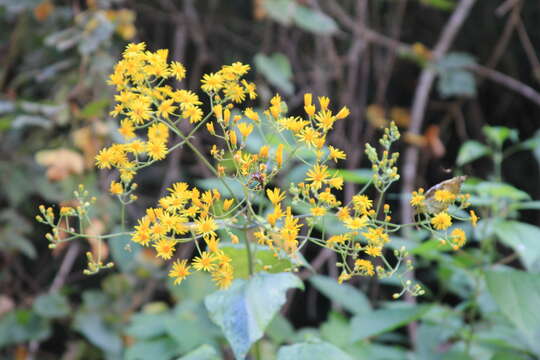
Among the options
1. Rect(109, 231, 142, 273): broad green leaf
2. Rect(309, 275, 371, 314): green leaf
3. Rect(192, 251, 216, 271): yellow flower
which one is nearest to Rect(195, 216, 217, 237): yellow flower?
Rect(192, 251, 216, 271): yellow flower

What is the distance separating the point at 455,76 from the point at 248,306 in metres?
1.97

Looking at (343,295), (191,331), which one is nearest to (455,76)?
(343,295)

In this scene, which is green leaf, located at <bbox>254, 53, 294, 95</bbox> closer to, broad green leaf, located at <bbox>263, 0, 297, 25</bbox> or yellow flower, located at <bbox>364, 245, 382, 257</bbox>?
broad green leaf, located at <bbox>263, 0, 297, 25</bbox>

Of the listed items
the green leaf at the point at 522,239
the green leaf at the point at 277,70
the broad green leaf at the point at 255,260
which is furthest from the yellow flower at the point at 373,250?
the green leaf at the point at 277,70

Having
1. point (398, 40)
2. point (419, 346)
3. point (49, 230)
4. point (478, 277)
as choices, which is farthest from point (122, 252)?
point (398, 40)

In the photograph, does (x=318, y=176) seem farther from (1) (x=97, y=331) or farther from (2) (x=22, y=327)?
(2) (x=22, y=327)

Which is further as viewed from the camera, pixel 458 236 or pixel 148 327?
pixel 148 327

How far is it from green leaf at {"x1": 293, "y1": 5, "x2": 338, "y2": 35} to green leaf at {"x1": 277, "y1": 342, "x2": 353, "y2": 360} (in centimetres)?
157

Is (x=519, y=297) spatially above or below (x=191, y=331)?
above

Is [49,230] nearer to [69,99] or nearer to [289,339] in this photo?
[69,99]

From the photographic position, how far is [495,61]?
262 cm

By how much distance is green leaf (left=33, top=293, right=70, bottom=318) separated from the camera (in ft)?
6.83

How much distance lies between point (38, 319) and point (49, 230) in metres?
0.43

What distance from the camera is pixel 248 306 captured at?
0.86m
